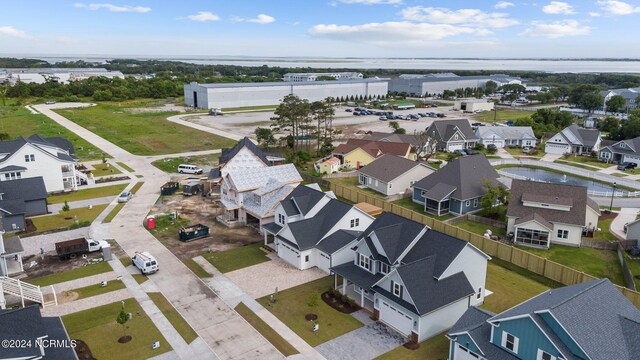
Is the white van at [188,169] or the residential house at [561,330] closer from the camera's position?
the residential house at [561,330]

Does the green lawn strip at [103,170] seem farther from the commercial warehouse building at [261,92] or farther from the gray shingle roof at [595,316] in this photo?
the commercial warehouse building at [261,92]

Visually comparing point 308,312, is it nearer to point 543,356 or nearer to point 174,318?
point 174,318

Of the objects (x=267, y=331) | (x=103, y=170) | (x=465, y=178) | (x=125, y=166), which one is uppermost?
(x=465, y=178)

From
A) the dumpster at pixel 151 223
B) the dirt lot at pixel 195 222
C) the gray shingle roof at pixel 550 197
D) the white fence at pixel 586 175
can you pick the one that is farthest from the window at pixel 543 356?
the white fence at pixel 586 175

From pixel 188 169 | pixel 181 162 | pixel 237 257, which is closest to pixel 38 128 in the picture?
pixel 181 162

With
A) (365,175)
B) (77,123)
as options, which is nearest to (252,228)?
(365,175)

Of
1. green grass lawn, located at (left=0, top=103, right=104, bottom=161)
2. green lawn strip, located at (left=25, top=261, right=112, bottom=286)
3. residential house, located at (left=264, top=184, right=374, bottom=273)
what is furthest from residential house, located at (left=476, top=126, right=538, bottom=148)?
green lawn strip, located at (left=25, top=261, right=112, bottom=286)
